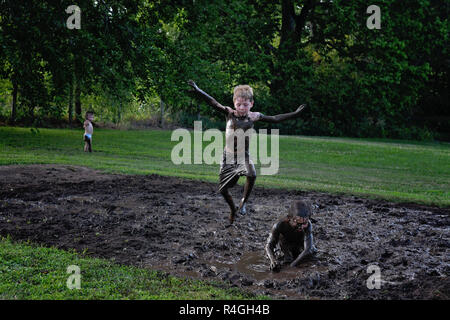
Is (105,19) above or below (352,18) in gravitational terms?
below

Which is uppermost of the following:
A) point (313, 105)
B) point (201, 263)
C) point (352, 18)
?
point (352, 18)

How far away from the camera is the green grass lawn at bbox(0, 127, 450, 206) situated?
12.0 m

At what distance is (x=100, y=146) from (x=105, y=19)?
1180 cm

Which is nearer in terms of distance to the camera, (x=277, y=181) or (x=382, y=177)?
(x=277, y=181)

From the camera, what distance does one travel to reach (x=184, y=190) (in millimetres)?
10359

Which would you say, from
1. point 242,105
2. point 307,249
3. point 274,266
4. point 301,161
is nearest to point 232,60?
point 301,161

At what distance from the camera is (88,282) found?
14.6 feet

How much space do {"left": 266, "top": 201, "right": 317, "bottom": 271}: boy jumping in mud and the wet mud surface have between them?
0.16 meters

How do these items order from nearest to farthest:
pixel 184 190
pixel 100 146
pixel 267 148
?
1. pixel 184 190
2. pixel 100 146
3. pixel 267 148

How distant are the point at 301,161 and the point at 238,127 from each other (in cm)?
1274

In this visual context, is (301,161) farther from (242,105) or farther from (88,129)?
(242,105)
